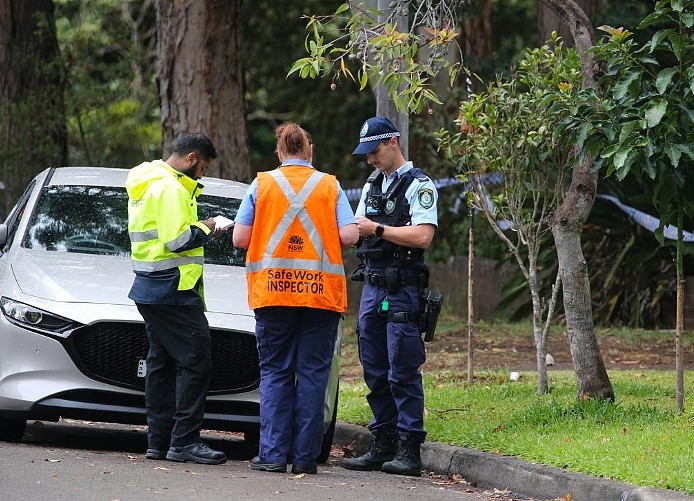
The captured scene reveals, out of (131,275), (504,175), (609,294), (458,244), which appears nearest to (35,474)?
(131,275)

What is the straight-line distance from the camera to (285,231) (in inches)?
290

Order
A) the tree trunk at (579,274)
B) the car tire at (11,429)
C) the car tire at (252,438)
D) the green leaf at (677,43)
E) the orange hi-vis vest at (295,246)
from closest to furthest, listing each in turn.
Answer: the orange hi-vis vest at (295,246) < the green leaf at (677,43) < the car tire at (11,429) < the car tire at (252,438) < the tree trunk at (579,274)

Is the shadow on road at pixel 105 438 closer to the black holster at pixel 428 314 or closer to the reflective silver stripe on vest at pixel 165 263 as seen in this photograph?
the reflective silver stripe on vest at pixel 165 263

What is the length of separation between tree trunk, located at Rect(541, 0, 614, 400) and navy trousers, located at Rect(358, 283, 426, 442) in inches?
56.7

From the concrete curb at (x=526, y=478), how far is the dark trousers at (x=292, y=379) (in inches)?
35.7

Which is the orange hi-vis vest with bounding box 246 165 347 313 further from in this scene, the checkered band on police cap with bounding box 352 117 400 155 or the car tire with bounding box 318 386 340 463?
the car tire with bounding box 318 386 340 463

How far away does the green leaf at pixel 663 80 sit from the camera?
7.48 m

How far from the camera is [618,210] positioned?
15.3m

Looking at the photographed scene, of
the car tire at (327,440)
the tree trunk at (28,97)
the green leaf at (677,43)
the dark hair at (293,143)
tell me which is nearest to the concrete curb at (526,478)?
the car tire at (327,440)

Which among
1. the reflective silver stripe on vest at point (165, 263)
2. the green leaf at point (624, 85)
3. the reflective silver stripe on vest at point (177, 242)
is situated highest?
the green leaf at point (624, 85)

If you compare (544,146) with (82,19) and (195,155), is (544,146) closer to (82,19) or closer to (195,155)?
(195,155)

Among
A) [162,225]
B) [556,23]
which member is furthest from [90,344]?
[556,23]

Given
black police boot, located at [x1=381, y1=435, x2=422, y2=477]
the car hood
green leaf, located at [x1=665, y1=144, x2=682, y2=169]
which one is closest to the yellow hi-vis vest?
the car hood

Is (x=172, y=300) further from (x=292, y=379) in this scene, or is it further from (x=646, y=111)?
(x=646, y=111)
